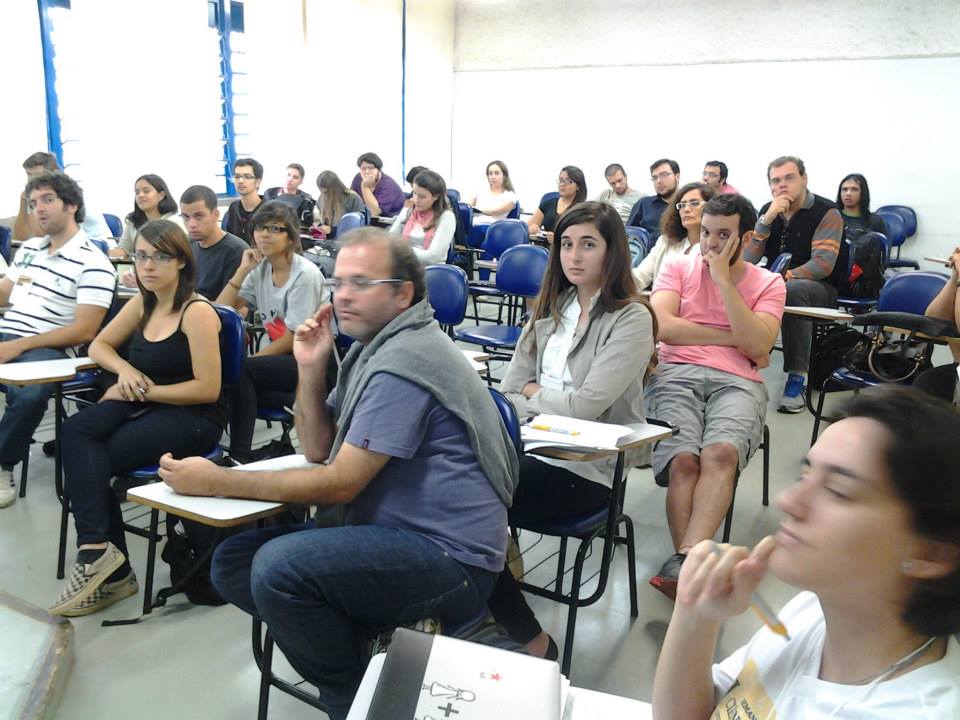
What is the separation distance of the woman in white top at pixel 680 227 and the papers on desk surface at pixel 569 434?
1.88 meters

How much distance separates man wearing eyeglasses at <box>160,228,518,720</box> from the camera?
4.83 feet

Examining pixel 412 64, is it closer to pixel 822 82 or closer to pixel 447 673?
pixel 822 82

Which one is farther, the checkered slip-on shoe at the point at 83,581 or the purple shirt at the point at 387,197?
the purple shirt at the point at 387,197

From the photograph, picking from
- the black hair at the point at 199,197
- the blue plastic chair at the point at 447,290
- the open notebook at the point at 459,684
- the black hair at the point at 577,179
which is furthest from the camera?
the black hair at the point at 577,179

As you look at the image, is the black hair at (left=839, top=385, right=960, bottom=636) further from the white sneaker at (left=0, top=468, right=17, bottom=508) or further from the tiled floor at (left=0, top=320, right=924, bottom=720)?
the white sneaker at (left=0, top=468, right=17, bottom=508)

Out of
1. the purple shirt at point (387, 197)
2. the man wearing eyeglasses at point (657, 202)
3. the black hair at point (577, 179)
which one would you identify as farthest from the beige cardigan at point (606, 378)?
the purple shirt at point (387, 197)

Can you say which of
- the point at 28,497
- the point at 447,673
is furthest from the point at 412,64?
the point at 447,673

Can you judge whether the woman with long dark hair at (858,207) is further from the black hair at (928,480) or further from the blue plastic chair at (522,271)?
the black hair at (928,480)

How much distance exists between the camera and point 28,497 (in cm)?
306

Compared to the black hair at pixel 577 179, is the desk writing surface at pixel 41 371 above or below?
below

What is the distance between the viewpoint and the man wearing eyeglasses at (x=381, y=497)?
1.47m

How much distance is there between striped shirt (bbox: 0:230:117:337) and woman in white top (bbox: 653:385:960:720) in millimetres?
2926

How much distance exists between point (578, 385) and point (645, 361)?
213 millimetres

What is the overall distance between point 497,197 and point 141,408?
225 inches
